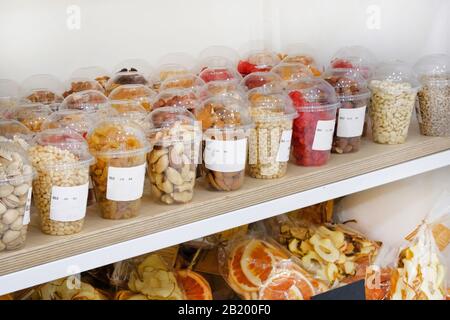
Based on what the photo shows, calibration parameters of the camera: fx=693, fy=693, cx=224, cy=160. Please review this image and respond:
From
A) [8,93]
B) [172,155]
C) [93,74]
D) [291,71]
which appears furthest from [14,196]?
[291,71]

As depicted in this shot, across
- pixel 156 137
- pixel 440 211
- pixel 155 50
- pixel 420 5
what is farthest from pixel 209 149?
pixel 420 5

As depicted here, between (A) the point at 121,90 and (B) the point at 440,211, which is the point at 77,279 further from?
(B) the point at 440,211

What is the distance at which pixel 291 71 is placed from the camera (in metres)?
1.83

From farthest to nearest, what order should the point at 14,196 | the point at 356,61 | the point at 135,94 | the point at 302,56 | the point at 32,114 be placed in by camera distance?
the point at 302,56 → the point at 356,61 → the point at 135,94 → the point at 32,114 → the point at 14,196

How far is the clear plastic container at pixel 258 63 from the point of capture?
79.0 inches

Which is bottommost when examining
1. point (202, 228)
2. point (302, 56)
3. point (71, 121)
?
point (202, 228)

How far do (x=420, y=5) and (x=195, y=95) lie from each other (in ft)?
3.06

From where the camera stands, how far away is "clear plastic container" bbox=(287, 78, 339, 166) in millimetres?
1644

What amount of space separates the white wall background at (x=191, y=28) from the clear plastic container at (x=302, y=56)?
121 mm

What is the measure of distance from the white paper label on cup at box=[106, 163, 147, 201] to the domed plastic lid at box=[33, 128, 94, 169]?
0.06 metres

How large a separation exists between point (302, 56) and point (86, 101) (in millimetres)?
751

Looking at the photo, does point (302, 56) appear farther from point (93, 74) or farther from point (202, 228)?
point (202, 228)

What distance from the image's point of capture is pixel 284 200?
1582 millimetres

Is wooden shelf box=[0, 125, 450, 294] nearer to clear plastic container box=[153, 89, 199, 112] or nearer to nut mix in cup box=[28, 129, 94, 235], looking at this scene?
nut mix in cup box=[28, 129, 94, 235]
